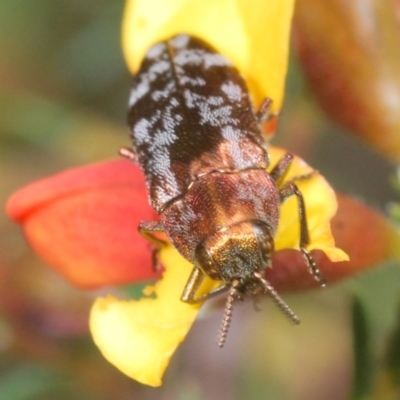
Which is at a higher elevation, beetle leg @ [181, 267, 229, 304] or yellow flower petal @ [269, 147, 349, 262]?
yellow flower petal @ [269, 147, 349, 262]

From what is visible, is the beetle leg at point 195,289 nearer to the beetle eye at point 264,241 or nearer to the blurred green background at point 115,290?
the beetle eye at point 264,241

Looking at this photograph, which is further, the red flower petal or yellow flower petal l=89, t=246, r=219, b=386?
the red flower petal

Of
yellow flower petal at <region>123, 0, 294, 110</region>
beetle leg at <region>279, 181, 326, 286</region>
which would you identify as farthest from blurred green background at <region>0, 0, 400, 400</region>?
yellow flower petal at <region>123, 0, 294, 110</region>

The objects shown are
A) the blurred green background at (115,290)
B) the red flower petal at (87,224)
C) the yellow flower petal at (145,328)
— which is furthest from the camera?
the blurred green background at (115,290)

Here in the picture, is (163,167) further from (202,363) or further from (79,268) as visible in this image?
(202,363)

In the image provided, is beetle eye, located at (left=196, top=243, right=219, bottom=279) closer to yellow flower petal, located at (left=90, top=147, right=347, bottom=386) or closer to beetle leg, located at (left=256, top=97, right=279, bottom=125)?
yellow flower petal, located at (left=90, top=147, right=347, bottom=386)

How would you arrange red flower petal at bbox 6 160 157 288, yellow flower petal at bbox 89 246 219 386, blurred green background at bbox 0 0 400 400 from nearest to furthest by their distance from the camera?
yellow flower petal at bbox 89 246 219 386 → red flower petal at bbox 6 160 157 288 → blurred green background at bbox 0 0 400 400

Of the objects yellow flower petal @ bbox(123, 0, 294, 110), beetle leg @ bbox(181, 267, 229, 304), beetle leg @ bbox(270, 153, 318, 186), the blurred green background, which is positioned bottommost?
the blurred green background

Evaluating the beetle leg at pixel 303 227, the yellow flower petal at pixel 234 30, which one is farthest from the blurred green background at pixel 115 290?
the yellow flower petal at pixel 234 30
